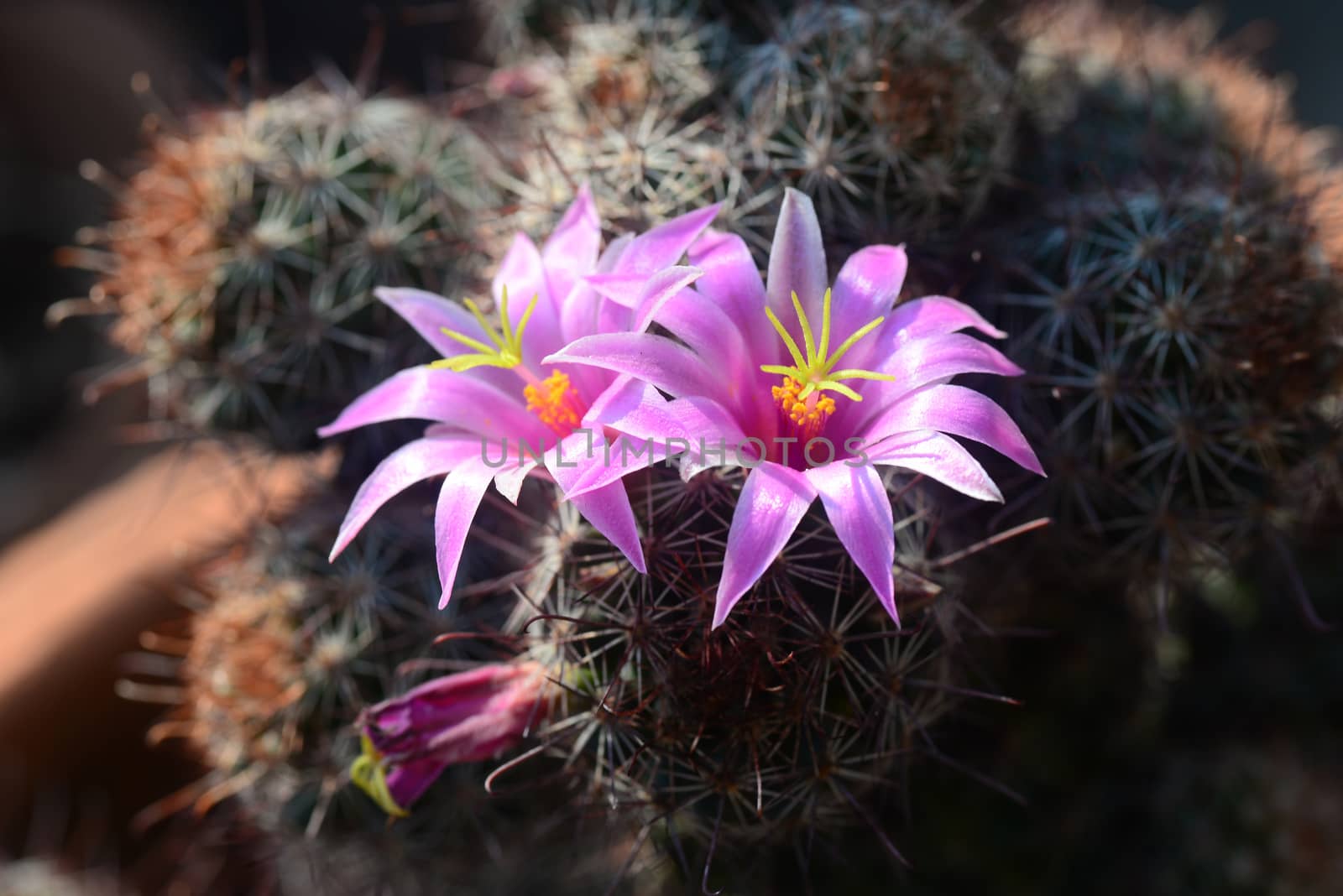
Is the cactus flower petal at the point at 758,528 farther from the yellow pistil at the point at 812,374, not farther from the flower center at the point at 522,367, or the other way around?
the flower center at the point at 522,367

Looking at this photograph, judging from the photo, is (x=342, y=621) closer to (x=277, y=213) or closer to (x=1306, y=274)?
(x=277, y=213)

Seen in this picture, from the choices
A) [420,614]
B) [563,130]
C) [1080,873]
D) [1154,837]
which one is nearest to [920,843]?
[1080,873]

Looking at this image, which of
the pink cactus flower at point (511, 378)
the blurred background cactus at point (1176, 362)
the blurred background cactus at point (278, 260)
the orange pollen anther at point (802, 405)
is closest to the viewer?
the pink cactus flower at point (511, 378)

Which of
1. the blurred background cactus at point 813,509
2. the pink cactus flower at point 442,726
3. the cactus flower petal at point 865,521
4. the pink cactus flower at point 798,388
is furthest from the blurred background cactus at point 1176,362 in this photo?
the pink cactus flower at point 442,726

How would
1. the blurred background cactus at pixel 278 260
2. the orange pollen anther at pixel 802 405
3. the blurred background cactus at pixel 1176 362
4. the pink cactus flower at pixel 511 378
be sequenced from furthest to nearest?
1. the blurred background cactus at pixel 278 260
2. the blurred background cactus at pixel 1176 362
3. the orange pollen anther at pixel 802 405
4. the pink cactus flower at pixel 511 378

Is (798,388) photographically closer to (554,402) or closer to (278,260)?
(554,402)

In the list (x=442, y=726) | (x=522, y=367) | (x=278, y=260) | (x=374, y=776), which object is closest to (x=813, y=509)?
(x=522, y=367)
